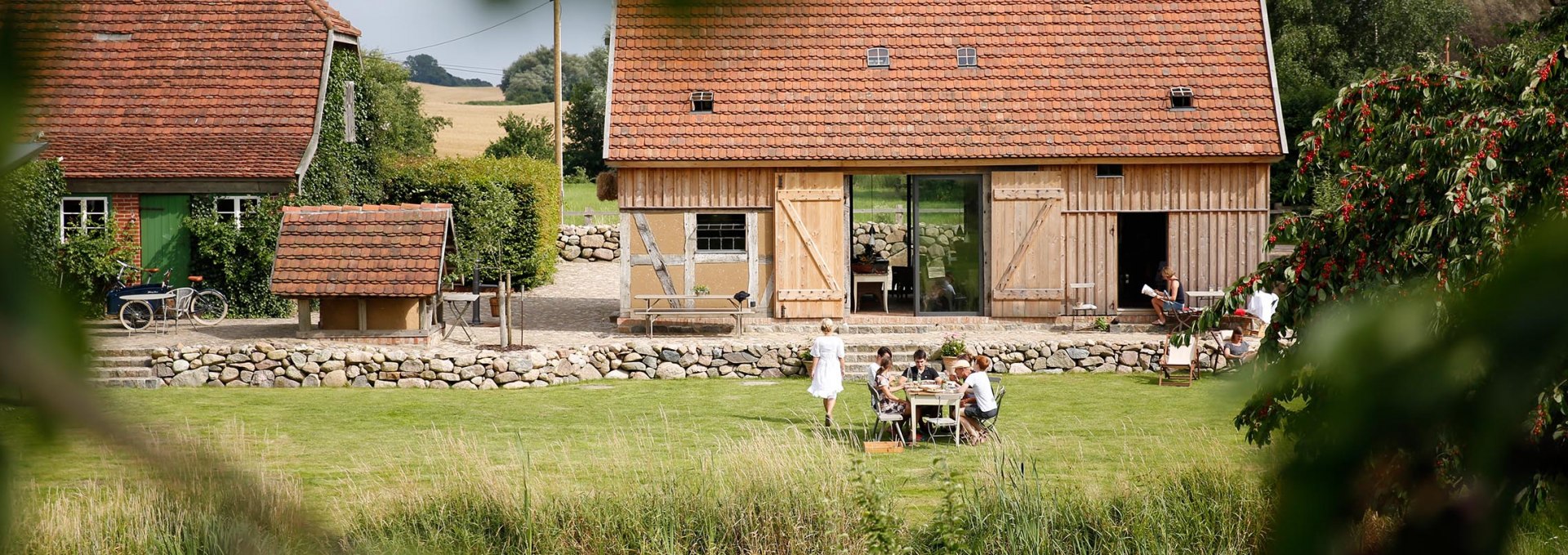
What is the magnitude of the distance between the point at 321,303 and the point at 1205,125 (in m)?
12.2

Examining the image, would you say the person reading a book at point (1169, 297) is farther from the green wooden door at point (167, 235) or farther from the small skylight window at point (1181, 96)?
the green wooden door at point (167, 235)

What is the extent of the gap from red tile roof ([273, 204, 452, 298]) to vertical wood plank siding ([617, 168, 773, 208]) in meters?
2.52

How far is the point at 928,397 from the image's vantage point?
1256cm

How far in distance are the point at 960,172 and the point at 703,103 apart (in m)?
3.79

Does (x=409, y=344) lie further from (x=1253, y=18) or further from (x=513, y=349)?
(x=1253, y=18)

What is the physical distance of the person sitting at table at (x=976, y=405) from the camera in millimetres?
12398

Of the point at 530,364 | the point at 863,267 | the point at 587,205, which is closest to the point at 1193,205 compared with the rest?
the point at 863,267

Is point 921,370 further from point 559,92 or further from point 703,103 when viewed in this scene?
point 559,92

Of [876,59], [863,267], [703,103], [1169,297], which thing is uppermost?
[876,59]

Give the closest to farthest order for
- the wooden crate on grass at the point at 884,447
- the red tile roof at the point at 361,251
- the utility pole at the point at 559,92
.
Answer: the utility pole at the point at 559,92 → the wooden crate on grass at the point at 884,447 → the red tile roof at the point at 361,251

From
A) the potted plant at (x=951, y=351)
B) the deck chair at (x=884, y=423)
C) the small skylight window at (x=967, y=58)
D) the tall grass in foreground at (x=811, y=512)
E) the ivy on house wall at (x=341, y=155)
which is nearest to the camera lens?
the tall grass in foreground at (x=811, y=512)

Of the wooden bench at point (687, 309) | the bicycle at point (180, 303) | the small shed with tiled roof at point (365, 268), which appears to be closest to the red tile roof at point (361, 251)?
the small shed with tiled roof at point (365, 268)

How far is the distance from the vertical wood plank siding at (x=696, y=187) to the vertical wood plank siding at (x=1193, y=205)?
4.32 m

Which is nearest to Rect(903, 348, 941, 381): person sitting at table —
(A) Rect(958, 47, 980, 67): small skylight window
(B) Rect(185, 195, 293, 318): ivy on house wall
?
(A) Rect(958, 47, 980, 67): small skylight window
